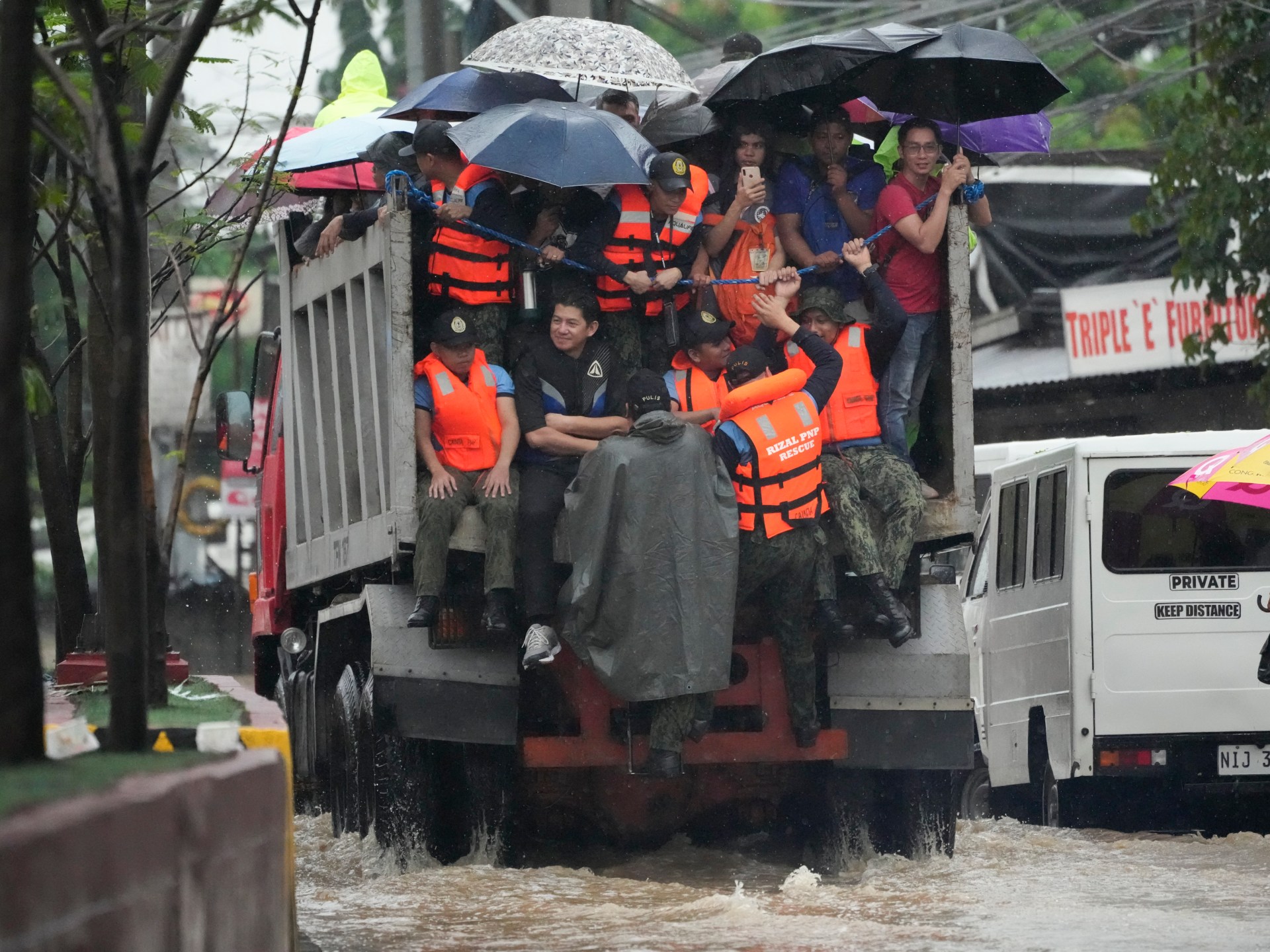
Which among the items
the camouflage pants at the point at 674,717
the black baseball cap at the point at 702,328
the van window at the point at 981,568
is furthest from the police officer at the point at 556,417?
the van window at the point at 981,568

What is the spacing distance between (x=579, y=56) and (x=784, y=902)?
153 inches

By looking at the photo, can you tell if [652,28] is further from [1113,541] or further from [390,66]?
[1113,541]

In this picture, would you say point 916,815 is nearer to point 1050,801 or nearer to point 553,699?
point 553,699

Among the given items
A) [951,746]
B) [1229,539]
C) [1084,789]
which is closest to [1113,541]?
[1229,539]

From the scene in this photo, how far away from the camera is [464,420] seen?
334 inches

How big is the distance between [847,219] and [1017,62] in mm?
971

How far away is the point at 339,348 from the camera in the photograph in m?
9.52

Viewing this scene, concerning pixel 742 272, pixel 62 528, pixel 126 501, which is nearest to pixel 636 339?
pixel 742 272

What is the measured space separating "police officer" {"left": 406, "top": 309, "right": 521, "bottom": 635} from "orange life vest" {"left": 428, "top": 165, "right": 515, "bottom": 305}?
0.12 meters


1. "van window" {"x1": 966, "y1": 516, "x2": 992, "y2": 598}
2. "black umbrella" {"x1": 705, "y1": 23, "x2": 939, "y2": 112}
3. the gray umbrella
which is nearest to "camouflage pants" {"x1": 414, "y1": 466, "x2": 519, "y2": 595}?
"black umbrella" {"x1": 705, "y1": 23, "x2": 939, "y2": 112}

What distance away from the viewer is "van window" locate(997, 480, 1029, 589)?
12.3 meters

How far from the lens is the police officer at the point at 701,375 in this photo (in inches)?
346

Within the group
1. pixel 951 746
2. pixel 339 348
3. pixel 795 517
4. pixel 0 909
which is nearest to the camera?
pixel 0 909

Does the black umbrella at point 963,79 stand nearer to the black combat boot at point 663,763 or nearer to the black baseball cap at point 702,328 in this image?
the black baseball cap at point 702,328
